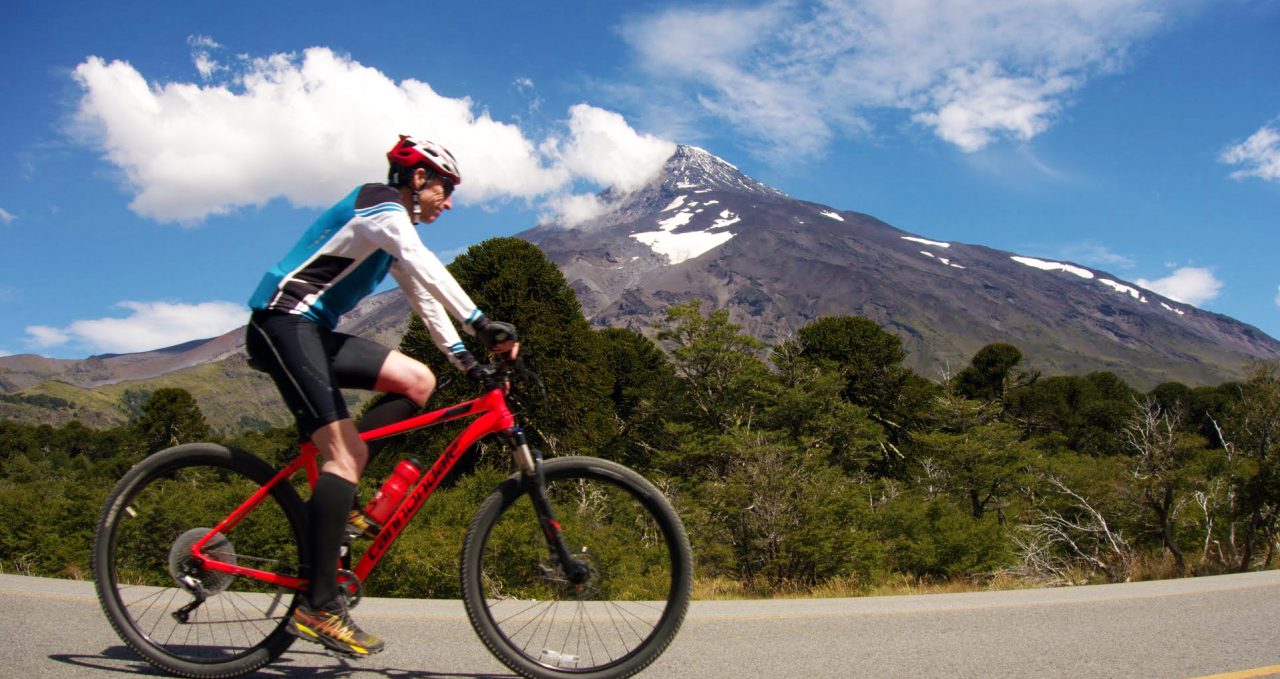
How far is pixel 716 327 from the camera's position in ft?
126

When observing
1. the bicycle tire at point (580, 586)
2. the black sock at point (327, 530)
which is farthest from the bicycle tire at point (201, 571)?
the bicycle tire at point (580, 586)

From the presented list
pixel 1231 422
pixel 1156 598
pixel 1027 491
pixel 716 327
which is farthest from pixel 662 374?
pixel 1156 598

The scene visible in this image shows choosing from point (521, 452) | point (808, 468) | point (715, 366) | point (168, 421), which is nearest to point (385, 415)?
point (521, 452)

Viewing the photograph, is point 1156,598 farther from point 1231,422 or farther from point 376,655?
point 1231,422

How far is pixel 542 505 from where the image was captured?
3.33 meters

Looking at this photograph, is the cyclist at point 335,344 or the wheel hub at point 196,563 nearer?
the cyclist at point 335,344

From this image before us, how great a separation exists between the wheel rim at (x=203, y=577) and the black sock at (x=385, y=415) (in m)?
0.52

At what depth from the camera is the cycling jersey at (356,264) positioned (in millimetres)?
3061

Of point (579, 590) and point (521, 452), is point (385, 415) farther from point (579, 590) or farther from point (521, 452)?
point (579, 590)

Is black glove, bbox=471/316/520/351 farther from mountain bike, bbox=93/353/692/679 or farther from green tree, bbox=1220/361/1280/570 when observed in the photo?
green tree, bbox=1220/361/1280/570

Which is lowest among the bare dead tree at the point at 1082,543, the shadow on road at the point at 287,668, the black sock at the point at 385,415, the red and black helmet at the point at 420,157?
the bare dead tree at the point at 1082,543

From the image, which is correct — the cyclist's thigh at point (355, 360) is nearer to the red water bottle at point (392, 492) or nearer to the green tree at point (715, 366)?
the red water bottle at point (392, 492)

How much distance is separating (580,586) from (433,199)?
1700mm

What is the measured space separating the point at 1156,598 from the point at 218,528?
5.57 metres
